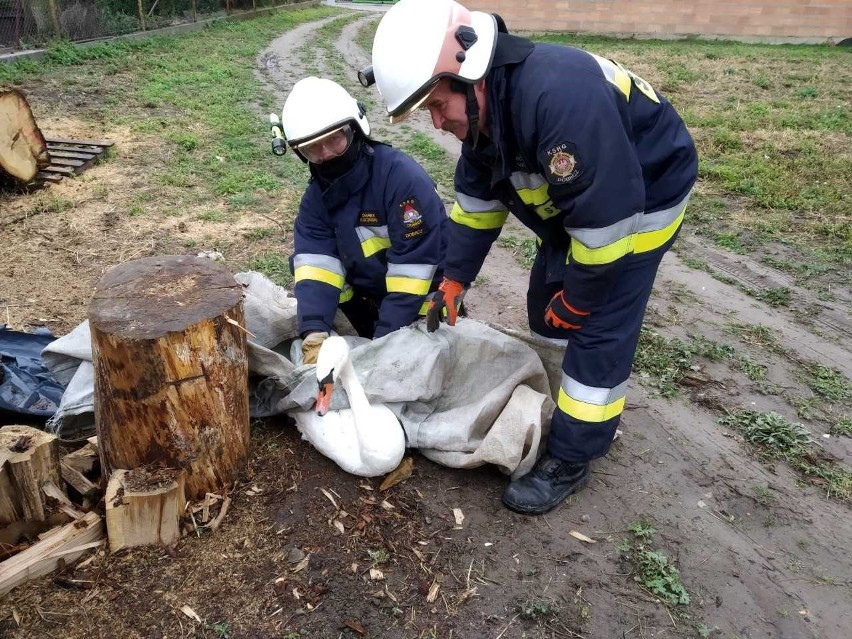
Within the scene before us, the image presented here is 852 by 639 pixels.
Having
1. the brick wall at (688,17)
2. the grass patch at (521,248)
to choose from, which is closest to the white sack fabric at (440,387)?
the grass patch at (521,248)

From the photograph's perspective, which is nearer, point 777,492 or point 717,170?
point 777,492

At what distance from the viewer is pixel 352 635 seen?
7.19ft

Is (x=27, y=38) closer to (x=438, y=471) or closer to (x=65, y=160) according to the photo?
(x=65, y=160)

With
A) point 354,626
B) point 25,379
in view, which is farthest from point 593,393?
point 25,379

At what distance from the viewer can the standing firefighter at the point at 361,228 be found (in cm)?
312

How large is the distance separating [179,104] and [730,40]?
627 inches

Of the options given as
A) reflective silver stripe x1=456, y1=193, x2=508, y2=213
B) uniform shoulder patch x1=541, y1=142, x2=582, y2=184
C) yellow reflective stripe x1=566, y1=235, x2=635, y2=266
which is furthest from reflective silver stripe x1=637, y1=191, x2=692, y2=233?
reflective silver stripe x1=456, y1=193, x2=508, y2=213

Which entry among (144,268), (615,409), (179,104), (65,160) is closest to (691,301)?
(615,409)

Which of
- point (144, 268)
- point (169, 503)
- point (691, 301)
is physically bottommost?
point (691, 301)

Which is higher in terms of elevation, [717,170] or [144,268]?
[144,268]

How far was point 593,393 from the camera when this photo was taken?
2.65 m

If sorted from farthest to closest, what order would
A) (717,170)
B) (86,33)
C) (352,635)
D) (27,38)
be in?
(86,33), (27,38), (717,170), (352,635)

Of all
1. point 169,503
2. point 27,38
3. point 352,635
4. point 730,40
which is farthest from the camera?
point 730,40

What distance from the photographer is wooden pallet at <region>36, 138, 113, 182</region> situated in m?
6.37
